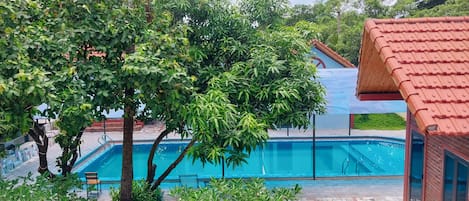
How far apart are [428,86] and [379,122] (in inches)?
776

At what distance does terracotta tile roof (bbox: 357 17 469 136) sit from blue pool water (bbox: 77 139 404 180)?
956cm

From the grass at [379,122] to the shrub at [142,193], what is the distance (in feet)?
48.6

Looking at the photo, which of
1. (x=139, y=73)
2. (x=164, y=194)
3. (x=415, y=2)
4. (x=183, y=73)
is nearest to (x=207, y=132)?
(x=183, y=73)

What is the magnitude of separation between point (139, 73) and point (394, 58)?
3182 millimetres

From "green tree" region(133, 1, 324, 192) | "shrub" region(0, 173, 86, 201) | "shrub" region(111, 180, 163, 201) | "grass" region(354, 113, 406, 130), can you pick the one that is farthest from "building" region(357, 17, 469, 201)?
"grass" region(354, 113, 406, 130)

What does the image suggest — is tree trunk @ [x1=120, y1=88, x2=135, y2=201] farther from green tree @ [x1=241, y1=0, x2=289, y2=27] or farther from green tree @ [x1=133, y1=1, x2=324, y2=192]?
green tree @ [x1=241, y1=0, x2=289, y2=27]

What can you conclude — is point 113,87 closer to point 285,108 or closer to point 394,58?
point 285,108

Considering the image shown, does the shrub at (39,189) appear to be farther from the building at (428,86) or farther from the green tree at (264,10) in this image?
the building at (428,86)

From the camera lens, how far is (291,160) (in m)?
16.1

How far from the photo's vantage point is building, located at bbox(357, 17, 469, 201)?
306 centimetres

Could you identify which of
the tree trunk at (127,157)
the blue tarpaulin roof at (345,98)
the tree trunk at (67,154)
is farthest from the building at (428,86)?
the tree trunk at (67,154)

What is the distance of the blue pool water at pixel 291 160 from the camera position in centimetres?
1439

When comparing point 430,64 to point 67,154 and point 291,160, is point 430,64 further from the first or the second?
point 291,160

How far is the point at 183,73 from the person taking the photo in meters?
5.18
